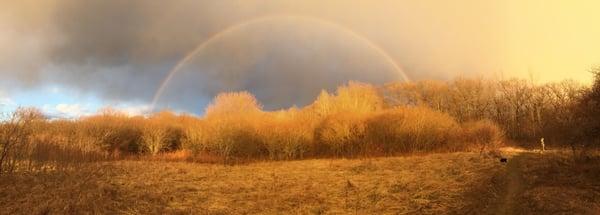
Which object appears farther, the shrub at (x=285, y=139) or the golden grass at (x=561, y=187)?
the shrub at (x=285, y=139)

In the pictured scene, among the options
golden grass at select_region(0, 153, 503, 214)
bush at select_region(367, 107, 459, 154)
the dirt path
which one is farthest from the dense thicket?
the dirt path

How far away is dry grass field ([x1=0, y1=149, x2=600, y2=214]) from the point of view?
14117mm

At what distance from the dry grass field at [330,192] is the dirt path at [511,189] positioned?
0.09 ft

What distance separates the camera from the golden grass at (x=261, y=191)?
49.1 ft

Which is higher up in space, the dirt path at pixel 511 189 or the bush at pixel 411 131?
the bush at pixel 411 131

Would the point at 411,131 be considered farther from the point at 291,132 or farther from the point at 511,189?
the point at 511,189

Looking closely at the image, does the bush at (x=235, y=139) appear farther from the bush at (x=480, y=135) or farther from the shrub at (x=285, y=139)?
the bush at (x=480, y=135)

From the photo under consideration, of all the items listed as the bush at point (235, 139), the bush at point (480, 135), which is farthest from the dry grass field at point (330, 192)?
the bush at point (235, 139)

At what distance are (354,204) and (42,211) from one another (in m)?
9.57

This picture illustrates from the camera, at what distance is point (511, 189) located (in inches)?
607

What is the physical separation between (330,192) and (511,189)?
641 cm

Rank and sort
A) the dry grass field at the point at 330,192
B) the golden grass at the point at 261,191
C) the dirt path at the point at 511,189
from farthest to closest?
the golden grass at the point at 261,191
the dry grass field at the point at 330,192
the dirt path at the point at 511,189

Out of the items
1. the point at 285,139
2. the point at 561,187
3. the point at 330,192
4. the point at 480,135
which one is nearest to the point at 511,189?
the point at 561,187

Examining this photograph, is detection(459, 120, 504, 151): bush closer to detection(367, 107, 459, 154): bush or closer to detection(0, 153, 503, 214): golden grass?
detection(367, 107, 459, 154): bush
